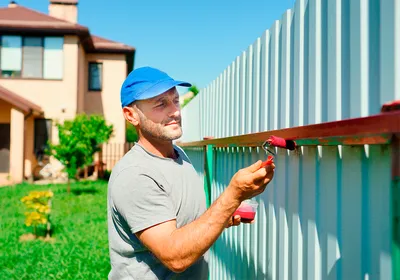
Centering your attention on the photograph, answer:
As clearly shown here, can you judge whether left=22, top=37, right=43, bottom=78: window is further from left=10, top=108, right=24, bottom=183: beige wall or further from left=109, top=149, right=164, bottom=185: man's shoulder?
left=109, top=149, right=164, bottom=185: man's shoulder

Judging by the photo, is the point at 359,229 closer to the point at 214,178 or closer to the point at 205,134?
the point at 214,178

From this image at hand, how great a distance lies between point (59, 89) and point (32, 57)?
1871 millimetres

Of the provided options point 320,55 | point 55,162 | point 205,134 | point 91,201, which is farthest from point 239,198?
point 55,162

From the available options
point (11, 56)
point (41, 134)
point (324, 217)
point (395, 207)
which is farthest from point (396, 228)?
point (11, 56)

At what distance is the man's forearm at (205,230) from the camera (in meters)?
1.68

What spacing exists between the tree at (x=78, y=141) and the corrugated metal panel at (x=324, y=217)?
12.3m

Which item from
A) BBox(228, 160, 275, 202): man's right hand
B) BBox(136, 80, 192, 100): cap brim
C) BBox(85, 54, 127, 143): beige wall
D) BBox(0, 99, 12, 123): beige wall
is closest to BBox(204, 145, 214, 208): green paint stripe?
BBox(136, 80, 192, 100): cap brim

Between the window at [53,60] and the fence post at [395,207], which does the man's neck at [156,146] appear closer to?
the fence post at [395,207]

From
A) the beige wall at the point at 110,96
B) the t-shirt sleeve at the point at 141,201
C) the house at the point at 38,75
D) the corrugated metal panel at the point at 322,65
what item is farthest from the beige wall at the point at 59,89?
the t-shirt sleeve at the point at 141,201

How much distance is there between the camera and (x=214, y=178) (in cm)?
405

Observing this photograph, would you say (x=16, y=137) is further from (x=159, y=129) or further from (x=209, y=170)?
(x=159, y=129)

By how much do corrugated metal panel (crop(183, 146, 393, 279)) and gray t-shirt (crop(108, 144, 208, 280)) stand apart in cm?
42

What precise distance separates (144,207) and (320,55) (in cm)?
102

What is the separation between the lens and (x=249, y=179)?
1.60m
